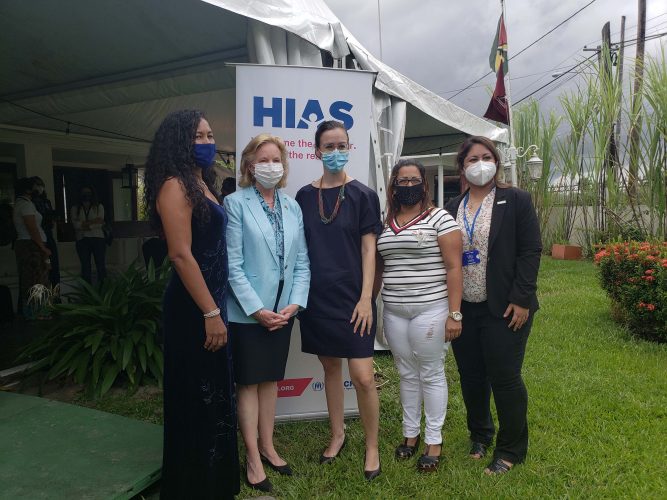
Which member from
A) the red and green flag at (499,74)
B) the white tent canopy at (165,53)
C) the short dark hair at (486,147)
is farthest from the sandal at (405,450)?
the red and green flag at (499,74)

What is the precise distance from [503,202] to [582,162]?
33.5ft

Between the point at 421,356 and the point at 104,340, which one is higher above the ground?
the point at 421,356

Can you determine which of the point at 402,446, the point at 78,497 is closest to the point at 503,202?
the point at 402,446

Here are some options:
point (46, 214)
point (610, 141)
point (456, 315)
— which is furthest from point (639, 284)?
point (46, 214)

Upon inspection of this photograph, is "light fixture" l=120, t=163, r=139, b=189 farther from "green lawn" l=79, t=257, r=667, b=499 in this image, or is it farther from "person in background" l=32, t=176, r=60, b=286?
"green lawn" l=79, t=257, r=667, b=499

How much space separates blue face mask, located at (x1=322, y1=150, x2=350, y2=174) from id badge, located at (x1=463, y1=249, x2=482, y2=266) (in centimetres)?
81

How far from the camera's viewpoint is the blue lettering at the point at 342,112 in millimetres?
3217

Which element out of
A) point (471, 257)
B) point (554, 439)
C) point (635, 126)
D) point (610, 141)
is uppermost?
point (610, 141)

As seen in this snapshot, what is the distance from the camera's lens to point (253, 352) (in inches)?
99.7

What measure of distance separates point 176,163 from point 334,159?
83 centimetres

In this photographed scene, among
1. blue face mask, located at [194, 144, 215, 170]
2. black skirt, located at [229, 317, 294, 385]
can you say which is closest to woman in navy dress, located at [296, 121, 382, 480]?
black skirt, located at [229, 317, 294, 385]

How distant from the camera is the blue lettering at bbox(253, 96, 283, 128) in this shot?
307cm

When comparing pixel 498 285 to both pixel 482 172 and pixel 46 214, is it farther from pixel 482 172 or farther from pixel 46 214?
pixel 46 214

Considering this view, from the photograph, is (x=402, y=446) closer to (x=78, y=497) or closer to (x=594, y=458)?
(x=594, y=458)
